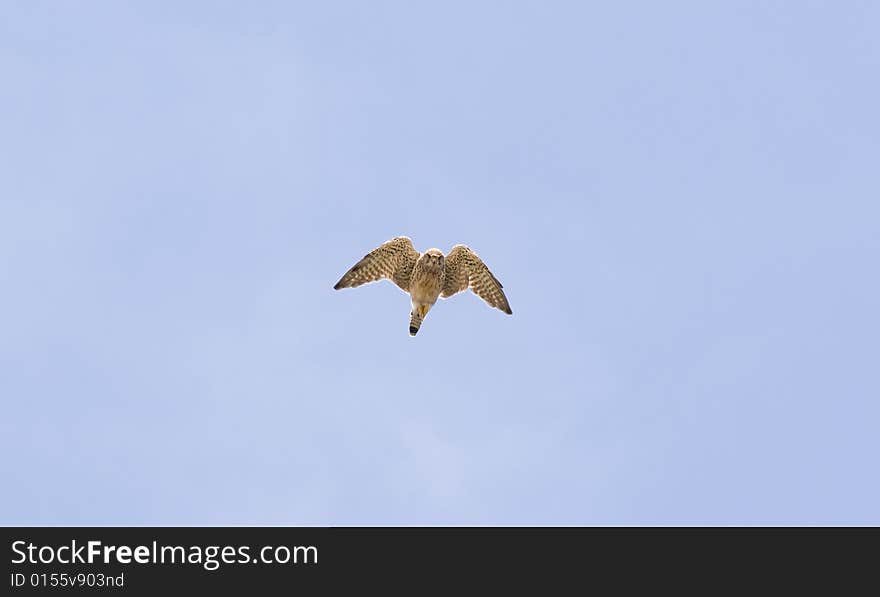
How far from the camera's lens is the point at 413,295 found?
43438mm

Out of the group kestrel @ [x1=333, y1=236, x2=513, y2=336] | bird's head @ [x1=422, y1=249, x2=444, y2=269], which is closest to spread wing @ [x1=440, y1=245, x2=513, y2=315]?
kestrel @ [x1=333, y1=236, x2=513, y2=336]

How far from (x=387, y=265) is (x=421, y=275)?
1.71m

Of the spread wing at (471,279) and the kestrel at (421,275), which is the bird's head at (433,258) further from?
the spread wing at (471,279)

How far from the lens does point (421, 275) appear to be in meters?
42.8

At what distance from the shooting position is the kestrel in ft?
141

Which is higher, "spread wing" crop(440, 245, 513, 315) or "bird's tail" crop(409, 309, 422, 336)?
"spread wing" crop(440, 245, 513, 315)

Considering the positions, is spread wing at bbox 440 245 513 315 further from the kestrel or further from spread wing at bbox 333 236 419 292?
spread wing at bbox 333 236 419 292

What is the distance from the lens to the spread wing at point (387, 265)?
43.7 m

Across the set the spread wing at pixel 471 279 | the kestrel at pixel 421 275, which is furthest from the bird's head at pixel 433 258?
the spread wing at pixel 471 279

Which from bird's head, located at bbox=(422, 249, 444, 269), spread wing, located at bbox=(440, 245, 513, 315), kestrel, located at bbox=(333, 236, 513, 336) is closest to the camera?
bird's head, located at bbox=(422, 249, 444, 269)
